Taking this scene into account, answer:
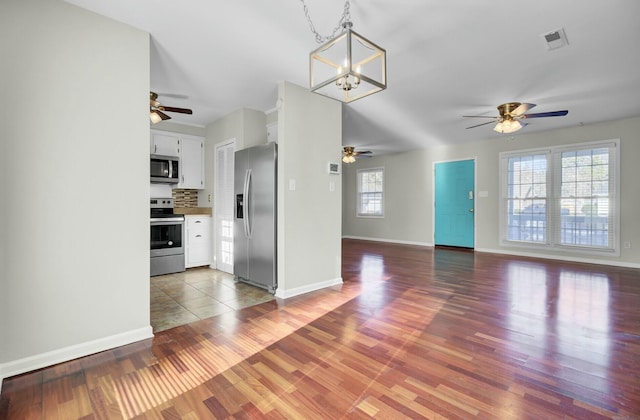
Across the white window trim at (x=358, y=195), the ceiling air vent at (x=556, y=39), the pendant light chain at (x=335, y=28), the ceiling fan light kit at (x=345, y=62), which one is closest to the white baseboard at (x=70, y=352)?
the ceiling fan light kit at (x=345, y=62)

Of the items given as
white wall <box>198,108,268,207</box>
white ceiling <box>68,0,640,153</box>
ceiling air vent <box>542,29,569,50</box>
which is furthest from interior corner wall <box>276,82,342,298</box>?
ceiling air vent <box>542,29,569,50</box>

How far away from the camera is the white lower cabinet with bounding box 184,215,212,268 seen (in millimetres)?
4883

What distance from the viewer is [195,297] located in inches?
135

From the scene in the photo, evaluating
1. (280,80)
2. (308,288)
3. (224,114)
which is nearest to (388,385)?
(308,288)

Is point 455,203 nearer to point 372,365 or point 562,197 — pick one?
point 562,197

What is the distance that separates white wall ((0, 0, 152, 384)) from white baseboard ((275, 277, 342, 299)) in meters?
1.37

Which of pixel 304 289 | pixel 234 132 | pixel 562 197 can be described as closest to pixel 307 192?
pixel 304 289

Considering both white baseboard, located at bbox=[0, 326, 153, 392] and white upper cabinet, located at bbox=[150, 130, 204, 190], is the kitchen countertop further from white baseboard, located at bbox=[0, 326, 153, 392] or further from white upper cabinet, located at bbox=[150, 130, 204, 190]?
white baseboard, located at bbox=[0, 326, 153, 392]

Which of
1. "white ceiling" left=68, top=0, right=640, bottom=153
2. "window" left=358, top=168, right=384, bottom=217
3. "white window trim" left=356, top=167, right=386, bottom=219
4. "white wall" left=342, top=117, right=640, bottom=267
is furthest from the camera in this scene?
"window" left=358, top=168, right=384, bottom=217

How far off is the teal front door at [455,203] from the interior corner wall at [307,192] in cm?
416

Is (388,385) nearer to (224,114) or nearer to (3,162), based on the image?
(3,162)

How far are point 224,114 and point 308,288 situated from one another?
295 cm

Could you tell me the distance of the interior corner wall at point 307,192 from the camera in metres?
3.44

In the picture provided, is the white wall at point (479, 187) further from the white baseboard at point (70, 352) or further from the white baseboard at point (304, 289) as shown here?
the white baseboard at point (70, 352)
